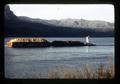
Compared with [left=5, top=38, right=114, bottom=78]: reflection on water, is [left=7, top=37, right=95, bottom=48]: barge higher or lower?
higher

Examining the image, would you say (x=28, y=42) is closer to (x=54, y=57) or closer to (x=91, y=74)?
(x=54, y=57)

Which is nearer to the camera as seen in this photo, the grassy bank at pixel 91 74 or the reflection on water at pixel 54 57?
the grassy bank at pixel 91 74

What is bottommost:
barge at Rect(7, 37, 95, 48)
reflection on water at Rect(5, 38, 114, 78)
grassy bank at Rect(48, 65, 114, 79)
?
grassy bank at Rect(48, 65, 114, 79)

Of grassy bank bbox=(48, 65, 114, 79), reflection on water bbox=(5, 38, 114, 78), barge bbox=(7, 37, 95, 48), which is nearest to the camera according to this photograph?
grassy bank bbox=(48, 65, 114, 79)

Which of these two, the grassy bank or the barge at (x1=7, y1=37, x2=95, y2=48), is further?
the barge at (x1=7, y1=37, x2=95, y2=48)

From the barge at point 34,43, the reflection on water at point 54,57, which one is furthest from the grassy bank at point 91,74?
the barge at point 34,43

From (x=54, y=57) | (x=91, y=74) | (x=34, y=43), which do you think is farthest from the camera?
(x=54, y=57)

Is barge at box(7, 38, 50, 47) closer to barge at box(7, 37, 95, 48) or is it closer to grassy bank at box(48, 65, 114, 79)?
barge at box(7, 37, 95, 48)

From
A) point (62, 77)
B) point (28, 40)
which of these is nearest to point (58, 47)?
point (28, 40)

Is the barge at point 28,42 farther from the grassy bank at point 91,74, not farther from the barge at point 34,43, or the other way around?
the grassy bank at point 91,74

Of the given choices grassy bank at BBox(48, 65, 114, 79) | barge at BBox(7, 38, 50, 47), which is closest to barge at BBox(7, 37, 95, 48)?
barge at BBox(7, 38, 50, 47)

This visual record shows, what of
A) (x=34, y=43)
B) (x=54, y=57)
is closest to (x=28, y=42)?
(x=34, y=43)
